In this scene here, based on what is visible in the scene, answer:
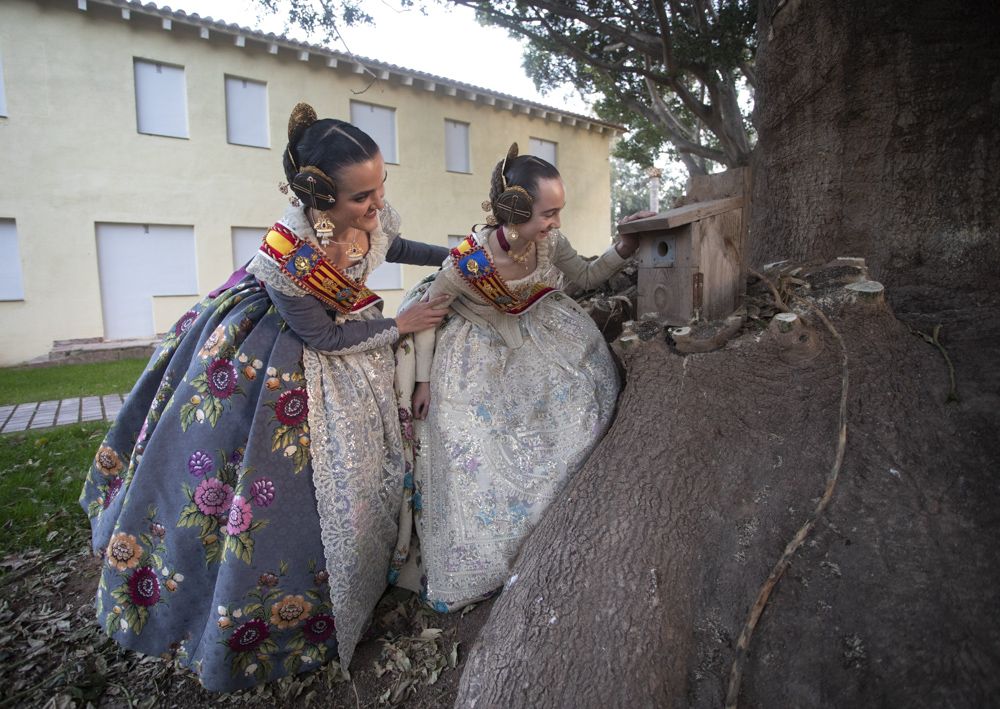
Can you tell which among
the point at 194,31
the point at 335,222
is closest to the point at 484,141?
the point at 194,31

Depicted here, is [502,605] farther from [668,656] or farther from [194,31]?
[194,31]

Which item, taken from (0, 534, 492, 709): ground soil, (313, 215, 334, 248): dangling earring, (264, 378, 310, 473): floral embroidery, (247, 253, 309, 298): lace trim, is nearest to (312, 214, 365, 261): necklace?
(313, 215, 334, 248): dangling earring

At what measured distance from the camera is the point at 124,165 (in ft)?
29.3

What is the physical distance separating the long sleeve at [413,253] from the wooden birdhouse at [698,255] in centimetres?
88

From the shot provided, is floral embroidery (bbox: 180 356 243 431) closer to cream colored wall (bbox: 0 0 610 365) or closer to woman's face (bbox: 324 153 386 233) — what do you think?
woman's face (bbox: 324 153 386 233)

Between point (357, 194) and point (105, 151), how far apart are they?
906cm

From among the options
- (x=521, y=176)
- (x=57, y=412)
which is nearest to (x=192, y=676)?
(x=521, y=176)

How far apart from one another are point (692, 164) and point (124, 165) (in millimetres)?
8821

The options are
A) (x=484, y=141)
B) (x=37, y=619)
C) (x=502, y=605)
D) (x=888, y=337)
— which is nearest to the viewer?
(x=502, y=605)

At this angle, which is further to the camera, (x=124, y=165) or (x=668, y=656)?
(x=124, y=165)

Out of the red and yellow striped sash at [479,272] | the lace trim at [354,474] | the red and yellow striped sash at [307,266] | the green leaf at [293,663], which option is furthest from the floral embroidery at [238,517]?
the red and yellow striped sash at [479,272]

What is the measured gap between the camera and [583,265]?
2572mm

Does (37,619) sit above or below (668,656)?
below

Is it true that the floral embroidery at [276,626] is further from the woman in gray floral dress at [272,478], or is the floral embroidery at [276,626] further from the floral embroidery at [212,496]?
the floral embroidery at [212,496]
